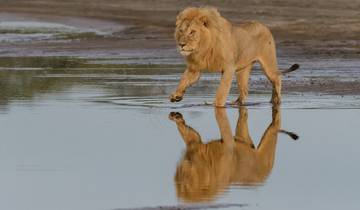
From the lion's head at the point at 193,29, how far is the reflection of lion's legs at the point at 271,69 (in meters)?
2.00

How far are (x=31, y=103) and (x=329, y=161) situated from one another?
6.39 metres

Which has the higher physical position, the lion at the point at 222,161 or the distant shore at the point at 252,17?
the lion at the point at 222,161

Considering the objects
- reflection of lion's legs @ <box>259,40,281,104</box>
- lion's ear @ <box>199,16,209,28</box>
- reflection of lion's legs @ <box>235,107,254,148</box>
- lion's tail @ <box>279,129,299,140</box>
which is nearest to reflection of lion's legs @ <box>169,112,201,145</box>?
reflection of lion's legs @ <box>235,107,254,148</box>

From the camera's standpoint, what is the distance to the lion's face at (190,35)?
14.0 m

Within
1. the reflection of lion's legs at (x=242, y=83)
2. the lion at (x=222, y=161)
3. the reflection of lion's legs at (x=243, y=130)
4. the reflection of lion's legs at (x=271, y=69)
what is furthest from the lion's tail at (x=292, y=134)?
the reflection of lion's legs at (x=271, y=69)

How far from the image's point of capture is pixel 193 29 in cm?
1411

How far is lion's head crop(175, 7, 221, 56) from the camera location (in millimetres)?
14039

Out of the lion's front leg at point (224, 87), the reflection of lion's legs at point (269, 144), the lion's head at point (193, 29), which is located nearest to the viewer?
the reflection of lion's legs at point (269, 144)

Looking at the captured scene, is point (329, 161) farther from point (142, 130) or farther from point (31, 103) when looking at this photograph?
point (31, 103)

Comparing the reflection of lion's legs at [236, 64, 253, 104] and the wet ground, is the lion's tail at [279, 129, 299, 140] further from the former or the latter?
the reflection of lion's legs at [236, 64, 253, 104]

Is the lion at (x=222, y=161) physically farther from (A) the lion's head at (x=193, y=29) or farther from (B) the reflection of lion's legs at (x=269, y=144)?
(A) the lion's head at (x=193, y=29)

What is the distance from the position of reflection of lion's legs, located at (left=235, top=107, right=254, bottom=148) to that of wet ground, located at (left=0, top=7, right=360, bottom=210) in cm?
2

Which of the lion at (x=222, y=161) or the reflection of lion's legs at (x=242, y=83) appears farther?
the reflection of lion's legs at (x=242, y=83)

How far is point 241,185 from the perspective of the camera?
29.6 ft
